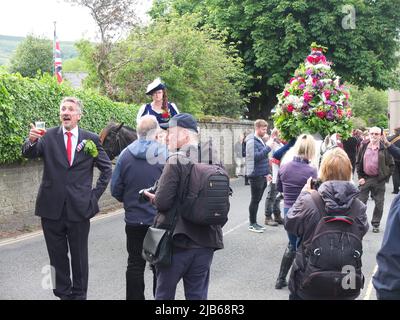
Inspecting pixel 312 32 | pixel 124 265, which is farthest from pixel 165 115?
pixel 312 32

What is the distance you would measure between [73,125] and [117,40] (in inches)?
642

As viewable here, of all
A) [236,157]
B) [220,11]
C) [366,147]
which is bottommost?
[236,157]

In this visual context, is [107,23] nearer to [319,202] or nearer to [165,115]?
[165,115]

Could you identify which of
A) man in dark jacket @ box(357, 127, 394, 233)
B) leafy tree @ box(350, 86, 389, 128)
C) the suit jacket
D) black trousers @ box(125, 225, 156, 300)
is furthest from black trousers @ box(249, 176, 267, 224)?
leafy tree @ box(350, 86, 389, 128)

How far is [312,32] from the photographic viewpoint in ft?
98.0

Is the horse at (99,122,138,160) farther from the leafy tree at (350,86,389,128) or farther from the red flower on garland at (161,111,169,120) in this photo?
the leafy tree at (350,86,389,128)

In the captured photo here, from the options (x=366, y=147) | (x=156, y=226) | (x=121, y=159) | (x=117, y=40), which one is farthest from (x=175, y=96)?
(x=156, y=226)

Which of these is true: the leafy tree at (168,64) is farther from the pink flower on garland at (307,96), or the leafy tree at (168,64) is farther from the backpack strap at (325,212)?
the backpack strap at (325,212)

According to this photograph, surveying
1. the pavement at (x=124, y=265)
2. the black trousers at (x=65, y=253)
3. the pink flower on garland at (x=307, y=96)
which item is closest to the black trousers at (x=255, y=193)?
the pavement at (x=124, y=265)

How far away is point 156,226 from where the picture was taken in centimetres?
469

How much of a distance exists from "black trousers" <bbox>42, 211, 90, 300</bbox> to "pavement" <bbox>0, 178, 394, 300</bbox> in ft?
2.87

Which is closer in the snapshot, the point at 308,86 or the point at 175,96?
the point at 308,86

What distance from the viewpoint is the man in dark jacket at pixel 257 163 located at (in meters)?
11.0
